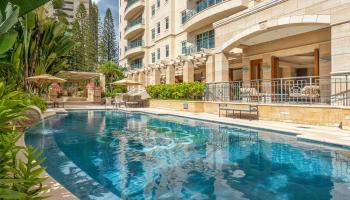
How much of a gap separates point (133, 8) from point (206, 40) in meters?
21.1

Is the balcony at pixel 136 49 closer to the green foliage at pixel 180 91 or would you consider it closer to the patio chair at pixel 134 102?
the patio chair at pixel 134 102

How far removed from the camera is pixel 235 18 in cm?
1608

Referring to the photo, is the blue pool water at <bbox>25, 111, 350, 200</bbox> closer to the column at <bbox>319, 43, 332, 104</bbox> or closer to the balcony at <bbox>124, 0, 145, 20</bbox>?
the column at <bbox>319, 43, 332, 104</bbox>

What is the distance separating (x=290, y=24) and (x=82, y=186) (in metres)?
12.3

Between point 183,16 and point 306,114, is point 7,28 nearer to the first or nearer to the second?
point 306,114

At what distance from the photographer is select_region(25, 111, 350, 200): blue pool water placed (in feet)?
15.3

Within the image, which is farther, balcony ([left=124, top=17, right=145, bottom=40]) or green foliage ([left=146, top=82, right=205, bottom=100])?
balcony ([left=124, top=17, right=145, bottom=40])

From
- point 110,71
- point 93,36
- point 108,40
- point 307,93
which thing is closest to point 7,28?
point 307,93

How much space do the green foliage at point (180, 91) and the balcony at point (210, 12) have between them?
846 centimetres

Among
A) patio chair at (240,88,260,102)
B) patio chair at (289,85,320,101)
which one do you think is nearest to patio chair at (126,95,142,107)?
patio chair at (240,88,260,102)

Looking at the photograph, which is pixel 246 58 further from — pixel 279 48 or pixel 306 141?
pixel 306 141

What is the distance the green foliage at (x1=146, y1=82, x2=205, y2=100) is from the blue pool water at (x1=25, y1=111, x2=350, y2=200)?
8.70 metres

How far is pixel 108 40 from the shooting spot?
183 feet

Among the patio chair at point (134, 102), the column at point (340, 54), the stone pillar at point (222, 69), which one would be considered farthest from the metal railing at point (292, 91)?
the patio chair at point (134, 102)
